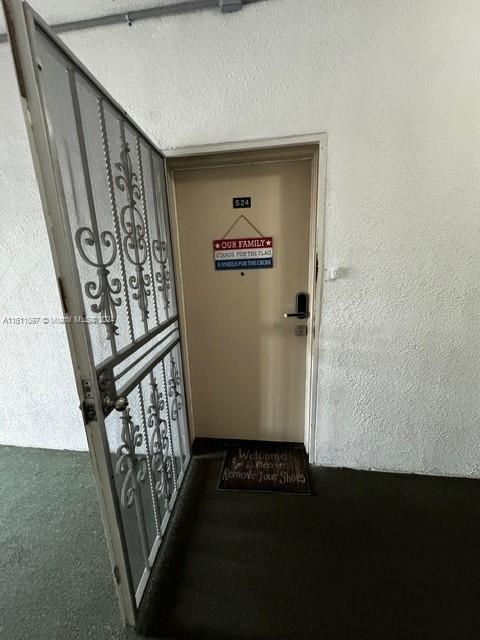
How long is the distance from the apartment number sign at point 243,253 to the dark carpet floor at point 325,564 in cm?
140

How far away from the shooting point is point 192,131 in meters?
1.40

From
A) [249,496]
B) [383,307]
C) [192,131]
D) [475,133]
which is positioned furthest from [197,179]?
[249,496]

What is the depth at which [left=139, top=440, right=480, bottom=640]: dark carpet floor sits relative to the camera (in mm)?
1007

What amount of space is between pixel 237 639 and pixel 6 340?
6.72 ft

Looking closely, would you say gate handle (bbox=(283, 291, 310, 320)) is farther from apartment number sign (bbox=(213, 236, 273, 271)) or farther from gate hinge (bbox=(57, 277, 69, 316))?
gate hinge (bbox=(57, 277, 69, 316))

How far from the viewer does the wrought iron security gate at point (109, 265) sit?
0.66 meters

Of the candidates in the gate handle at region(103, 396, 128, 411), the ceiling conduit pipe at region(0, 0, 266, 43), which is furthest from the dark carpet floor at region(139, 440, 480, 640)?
the ceiling conduit pipe at region(0, 0, 266, 43)

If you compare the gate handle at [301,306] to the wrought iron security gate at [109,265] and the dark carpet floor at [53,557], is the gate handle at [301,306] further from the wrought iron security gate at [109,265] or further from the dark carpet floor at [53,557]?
the dark carpet floor at [53,557]

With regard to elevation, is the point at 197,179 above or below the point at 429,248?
above

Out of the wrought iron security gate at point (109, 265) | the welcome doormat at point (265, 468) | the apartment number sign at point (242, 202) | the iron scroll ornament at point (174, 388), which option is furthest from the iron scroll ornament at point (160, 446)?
the apartment number sign at point (242, 202)

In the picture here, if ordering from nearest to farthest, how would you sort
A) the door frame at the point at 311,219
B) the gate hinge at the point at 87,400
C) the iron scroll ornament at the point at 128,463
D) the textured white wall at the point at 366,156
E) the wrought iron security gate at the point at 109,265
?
the wrought iron security gate at the point at 109,265 < the gate hinge at the point at 87,400 < the iron scroll ornament at the point at 128,463 < the textured white wall at the point at 366,156 < the door frame at the point at 311,219

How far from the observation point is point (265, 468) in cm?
174

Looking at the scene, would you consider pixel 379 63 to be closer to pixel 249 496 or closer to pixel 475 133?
pixel 475 133

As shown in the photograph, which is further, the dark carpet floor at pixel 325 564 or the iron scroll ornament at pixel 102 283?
the dark carpet floor at pixel 325 564
